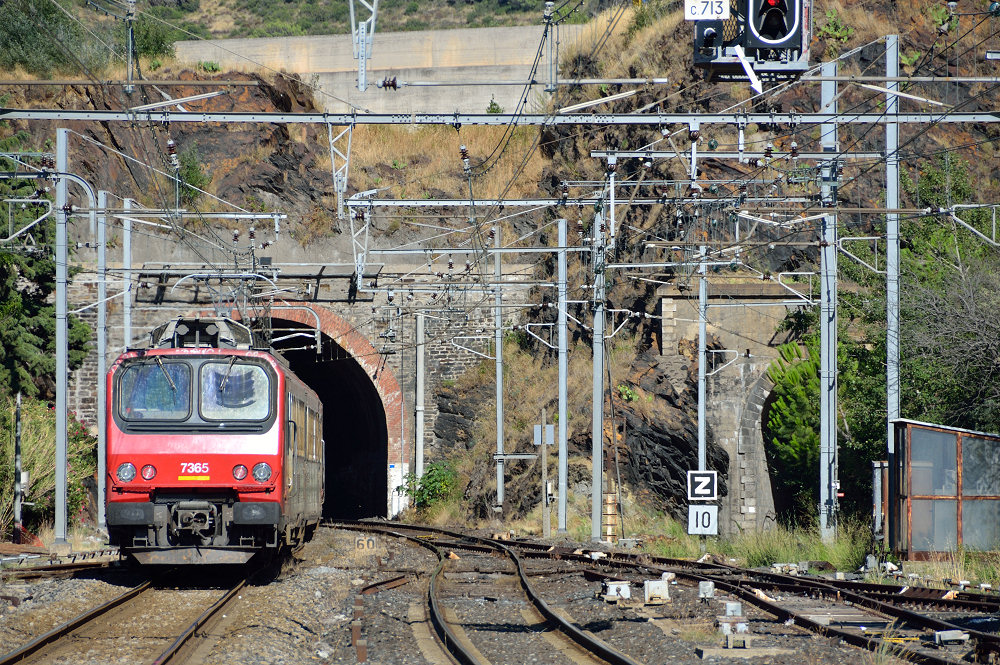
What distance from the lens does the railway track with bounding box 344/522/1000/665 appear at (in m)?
9.95

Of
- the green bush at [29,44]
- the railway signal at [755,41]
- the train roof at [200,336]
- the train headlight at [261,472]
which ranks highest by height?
the green bush at [29,44]

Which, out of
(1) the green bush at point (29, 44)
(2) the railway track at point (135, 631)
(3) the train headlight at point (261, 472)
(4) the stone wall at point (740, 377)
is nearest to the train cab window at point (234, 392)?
(3) the train headlight at point (261, 472)

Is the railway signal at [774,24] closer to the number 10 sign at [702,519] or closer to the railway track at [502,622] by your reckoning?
the railway track at [502,622]

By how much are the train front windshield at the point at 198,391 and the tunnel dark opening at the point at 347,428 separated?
20850 mm

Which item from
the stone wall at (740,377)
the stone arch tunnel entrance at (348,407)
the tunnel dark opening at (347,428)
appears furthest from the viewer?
the tunnel dark opening at (347,428)

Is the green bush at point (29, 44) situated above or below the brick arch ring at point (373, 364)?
above

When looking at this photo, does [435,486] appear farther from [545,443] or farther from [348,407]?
[348,407]

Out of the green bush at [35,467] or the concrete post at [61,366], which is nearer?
the concrete post at [61,366]

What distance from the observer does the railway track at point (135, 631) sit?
9352 mm

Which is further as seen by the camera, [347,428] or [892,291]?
[347,428]

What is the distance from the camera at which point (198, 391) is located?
1427 centimetres

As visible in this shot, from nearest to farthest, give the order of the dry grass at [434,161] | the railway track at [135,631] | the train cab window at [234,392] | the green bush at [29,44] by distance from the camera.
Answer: the railway track at [135,631] < the train cab window at [234,392] < the dry grass at [434,161] < the green bush at [29,44]

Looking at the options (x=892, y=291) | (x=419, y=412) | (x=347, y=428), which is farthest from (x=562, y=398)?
(x=347, y=428)

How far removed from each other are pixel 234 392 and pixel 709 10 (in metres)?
7.57
